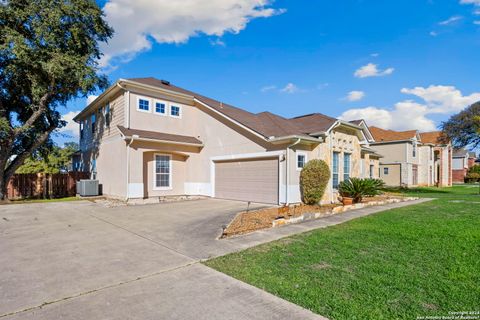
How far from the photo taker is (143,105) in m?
14.5

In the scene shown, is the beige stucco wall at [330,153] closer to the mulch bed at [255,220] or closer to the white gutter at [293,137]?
the white gutter at [293,137]

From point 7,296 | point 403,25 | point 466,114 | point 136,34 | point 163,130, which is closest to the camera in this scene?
point 7,296

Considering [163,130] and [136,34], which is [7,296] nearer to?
[163,130]

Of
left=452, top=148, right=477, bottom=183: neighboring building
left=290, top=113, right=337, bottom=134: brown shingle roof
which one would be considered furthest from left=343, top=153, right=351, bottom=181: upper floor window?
left=452, top=148, right=477, bottom=183: neighboring building

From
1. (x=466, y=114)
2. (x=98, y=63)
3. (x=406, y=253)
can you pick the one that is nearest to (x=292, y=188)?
(x=406, y=253)

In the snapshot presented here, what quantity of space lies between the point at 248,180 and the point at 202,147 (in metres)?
4.02

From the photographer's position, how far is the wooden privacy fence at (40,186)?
16328mm

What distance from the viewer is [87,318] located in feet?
10.2

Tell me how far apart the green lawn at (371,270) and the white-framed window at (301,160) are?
5.54 m

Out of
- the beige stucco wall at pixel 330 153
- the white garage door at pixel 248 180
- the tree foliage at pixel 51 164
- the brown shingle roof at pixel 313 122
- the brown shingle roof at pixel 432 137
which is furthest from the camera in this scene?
the brown shingle roof at pixel 432 137

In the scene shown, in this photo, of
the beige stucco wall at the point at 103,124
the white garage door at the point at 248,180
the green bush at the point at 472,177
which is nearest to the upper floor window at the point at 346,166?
the white garage door at the point at 248,180

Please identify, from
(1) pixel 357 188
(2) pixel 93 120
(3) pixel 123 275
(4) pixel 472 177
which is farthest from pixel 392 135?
(3) pixel 123 275

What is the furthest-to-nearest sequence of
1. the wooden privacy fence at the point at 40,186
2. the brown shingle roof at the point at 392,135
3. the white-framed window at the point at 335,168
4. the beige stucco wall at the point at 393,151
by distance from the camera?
the brown shingle roof at the point at 392,135 < the beige stucco wall at the point at 393,151 < the wooden privacy fence at the point at 40,186 < the white-framed window at the point at 335,168

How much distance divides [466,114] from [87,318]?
1684 inches
